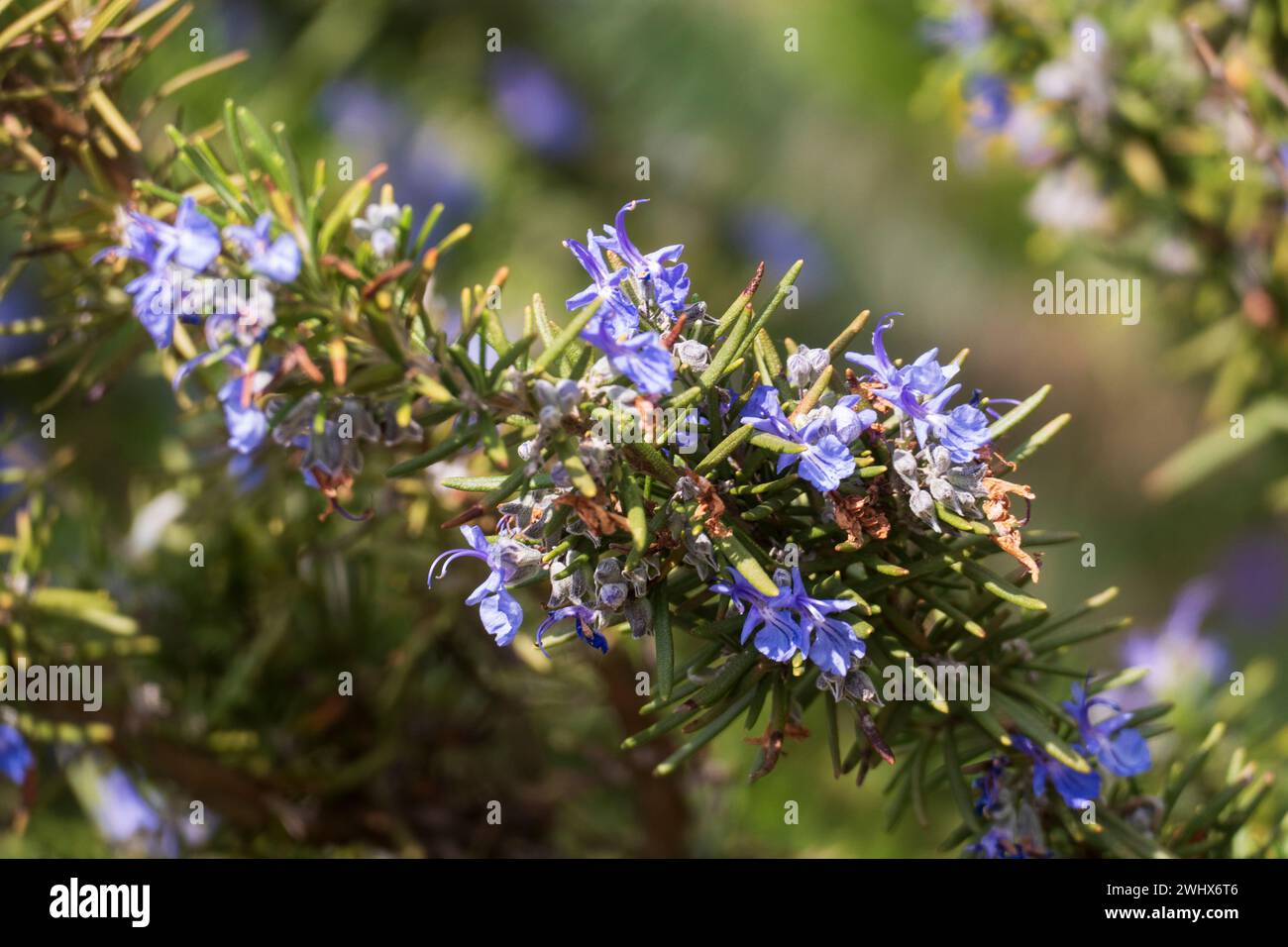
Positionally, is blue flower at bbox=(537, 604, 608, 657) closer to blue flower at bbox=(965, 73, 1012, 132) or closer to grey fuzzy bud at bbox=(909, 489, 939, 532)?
grey fuzzy bud at bbox=(909, 489, 939, 532)

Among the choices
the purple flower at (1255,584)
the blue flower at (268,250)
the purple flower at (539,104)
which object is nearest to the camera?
the blue flower at (268,250)

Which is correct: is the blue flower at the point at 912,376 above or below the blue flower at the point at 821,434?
above

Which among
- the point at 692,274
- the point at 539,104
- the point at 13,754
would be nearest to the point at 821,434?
the point at 13,754

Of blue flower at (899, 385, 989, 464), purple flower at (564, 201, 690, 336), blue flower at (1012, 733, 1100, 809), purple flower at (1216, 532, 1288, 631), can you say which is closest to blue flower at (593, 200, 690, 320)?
purple flower at (564, 201, 690, 336)

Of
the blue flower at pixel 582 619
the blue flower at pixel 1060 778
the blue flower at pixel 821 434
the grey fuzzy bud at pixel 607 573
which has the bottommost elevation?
the blue flower at pixel 1060 778

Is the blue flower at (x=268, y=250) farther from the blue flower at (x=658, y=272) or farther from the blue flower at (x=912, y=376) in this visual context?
the blue flower at (x=912, y=376)

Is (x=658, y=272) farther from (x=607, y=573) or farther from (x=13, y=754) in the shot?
(x=13, y=754)

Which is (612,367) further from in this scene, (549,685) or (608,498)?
(549,685)

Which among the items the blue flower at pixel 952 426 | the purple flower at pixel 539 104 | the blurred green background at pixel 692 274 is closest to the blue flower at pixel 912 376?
the blue flower at pixel 952 426
